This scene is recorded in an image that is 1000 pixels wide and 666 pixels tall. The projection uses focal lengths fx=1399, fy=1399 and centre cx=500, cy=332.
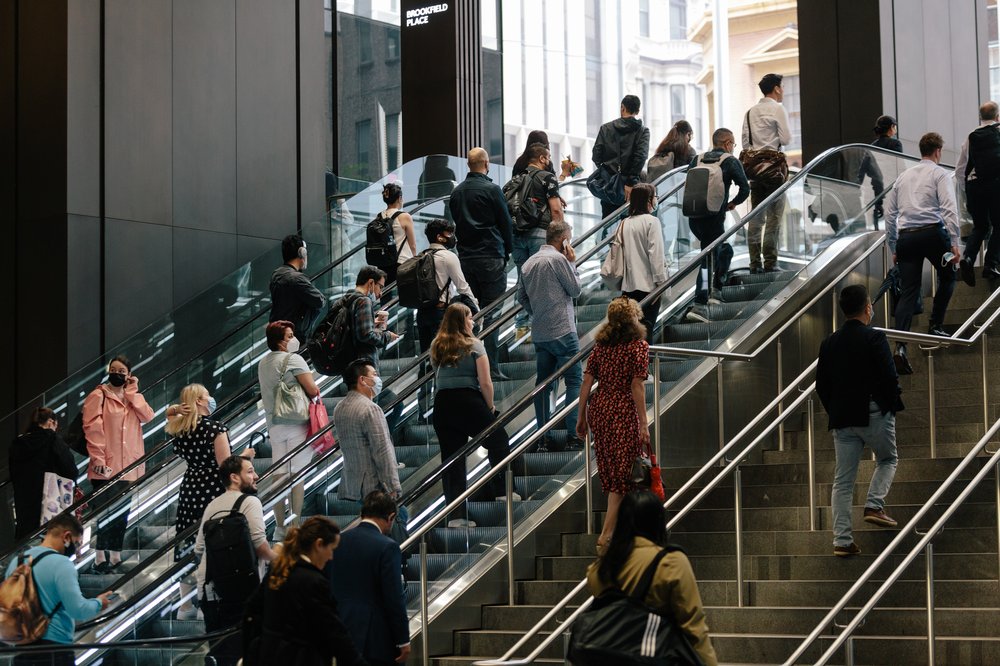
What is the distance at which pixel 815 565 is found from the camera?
821 centimetres

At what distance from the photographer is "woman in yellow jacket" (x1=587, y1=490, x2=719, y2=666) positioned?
211 inches

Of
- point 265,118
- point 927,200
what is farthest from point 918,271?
point 265,118

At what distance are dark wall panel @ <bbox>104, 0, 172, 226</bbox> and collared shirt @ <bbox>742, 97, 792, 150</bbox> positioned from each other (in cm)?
645

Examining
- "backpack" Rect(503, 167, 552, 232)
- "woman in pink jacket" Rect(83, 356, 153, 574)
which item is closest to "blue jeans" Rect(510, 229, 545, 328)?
"backpack" Rect(503, 167, 552, 232)

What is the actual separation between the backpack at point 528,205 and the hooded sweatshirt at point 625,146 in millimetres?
1322

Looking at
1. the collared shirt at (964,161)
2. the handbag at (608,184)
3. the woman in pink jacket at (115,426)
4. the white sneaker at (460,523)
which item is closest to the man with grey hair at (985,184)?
the collared shirt at (964,161)

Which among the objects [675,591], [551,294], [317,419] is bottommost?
[675,591]

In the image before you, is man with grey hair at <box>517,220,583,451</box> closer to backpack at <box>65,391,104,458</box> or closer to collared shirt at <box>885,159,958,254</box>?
collared shirt at <box>885,159,958,254</box>

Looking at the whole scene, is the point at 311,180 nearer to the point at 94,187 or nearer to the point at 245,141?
the point at 245,141

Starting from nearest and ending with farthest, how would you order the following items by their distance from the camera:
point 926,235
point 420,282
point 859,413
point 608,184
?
point 859,413
point 420,282
point 926,235
point 608,184

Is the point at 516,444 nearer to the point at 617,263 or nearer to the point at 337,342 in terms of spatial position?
the point at 337,342

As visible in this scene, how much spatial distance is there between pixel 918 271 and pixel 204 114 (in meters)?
8.71

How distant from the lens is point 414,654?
8.55 m

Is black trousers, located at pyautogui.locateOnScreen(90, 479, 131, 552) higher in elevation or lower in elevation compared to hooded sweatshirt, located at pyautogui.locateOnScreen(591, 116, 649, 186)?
lower
